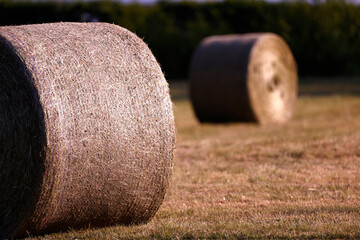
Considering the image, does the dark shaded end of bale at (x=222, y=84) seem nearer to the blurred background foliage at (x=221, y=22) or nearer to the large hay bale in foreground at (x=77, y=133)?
the large hay bale in foreground at (x=77, y=133)

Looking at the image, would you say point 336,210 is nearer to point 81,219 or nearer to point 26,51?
point 81,219

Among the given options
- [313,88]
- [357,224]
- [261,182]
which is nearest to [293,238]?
[357,224]

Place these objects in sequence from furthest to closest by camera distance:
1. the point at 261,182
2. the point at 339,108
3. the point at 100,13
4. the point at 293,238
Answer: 1. the point at 100,13
2. the point at 339,108
3. the point at 261,182
4. the point at 293,238

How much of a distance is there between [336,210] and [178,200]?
5.35ft

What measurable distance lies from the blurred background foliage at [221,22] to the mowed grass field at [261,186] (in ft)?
42.0

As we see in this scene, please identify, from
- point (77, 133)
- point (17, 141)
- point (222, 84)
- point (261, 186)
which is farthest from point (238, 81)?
point (17, 141)

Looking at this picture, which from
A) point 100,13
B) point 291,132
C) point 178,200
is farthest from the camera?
point 100,13

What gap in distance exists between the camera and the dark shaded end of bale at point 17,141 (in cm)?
500

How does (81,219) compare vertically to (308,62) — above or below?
above

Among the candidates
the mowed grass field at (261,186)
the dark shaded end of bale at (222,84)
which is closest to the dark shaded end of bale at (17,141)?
the mowed grass field at (261,186)

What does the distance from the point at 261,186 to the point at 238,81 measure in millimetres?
6397

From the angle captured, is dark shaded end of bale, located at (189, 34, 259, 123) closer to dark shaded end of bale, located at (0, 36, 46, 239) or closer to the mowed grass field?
the mowed grass field

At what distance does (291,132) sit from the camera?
1166 cm

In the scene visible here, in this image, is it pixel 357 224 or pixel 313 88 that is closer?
pixel 357 224
